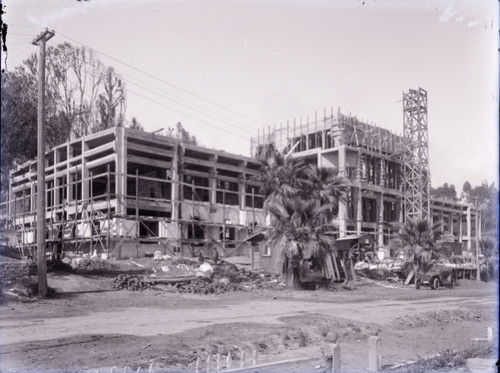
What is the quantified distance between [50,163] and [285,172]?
79.1ft

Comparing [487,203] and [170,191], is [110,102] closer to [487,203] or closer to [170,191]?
[170,191]

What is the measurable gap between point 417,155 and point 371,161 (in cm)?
571

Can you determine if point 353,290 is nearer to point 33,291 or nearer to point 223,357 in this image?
point 33,291

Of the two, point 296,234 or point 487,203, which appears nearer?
point 296,234

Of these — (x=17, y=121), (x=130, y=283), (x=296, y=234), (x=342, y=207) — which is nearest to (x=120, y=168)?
(x=17, y=121)

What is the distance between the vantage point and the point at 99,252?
132 feet

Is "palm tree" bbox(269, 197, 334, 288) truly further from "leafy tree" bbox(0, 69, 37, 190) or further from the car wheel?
"leafy tree" bbox(0, 69, 37, 190)

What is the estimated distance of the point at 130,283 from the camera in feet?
87.2

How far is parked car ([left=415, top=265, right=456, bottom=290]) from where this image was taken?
3662 cm

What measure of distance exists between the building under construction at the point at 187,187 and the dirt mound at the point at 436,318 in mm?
14535

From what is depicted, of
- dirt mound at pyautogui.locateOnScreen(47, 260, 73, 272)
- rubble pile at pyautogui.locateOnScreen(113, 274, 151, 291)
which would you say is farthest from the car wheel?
dirt mound at pyautogui.locateOnScreen(47, 260, 73, 272)

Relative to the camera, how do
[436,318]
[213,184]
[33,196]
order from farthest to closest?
[33,196] < [213,184] < [436,318]

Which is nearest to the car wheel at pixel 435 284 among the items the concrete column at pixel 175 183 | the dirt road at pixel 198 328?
the dirt road at pixel 198 328

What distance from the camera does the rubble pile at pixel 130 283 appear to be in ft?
86.0
